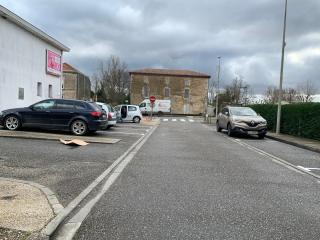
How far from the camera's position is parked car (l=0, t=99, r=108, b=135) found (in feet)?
66.3

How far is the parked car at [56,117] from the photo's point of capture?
20.2 meters

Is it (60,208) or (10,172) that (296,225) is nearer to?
(60,208)

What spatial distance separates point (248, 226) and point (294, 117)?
22.6 m

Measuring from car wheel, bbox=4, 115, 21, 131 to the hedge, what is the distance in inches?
567

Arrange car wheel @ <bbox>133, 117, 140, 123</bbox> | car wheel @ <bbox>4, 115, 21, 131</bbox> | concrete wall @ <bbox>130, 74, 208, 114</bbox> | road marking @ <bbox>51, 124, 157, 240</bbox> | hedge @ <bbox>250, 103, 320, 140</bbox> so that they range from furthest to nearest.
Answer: concrete wall @ <bbox>130, 74, 208, 114</bbox> → car wheel @ <bbox>133, 117, 140, 123</bbox> → hedge @ <bbox>250, 103, 320, 140</bbox> → car wheel @ <bbox>4, 115, 21, 131</bbox> → road marking @ <bbox>51, 124, 157, 240</bbox>

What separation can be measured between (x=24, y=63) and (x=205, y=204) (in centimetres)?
2257

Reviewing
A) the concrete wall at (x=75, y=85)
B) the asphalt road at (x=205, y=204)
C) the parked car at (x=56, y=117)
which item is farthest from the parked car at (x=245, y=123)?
the concrete wall at (x=75, y=85)

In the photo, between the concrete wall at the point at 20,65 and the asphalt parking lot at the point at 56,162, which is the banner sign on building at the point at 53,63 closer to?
the concrete wall at the point at 20,65

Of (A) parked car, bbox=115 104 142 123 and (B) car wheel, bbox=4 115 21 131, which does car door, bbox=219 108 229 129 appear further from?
(A) parked car, bbox=115 104 142 123

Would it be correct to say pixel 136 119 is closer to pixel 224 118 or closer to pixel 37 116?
pixel 224 118

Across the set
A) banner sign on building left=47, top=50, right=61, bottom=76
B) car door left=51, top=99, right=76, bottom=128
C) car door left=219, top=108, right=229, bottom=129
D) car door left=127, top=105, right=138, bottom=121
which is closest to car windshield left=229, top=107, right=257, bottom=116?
car door left=219, top=108, right=229, bottom=129

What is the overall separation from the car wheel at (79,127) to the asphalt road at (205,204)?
8.26m

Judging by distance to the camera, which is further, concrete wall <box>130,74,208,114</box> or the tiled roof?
the tiled roof

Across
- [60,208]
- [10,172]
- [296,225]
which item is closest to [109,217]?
[60,208]
